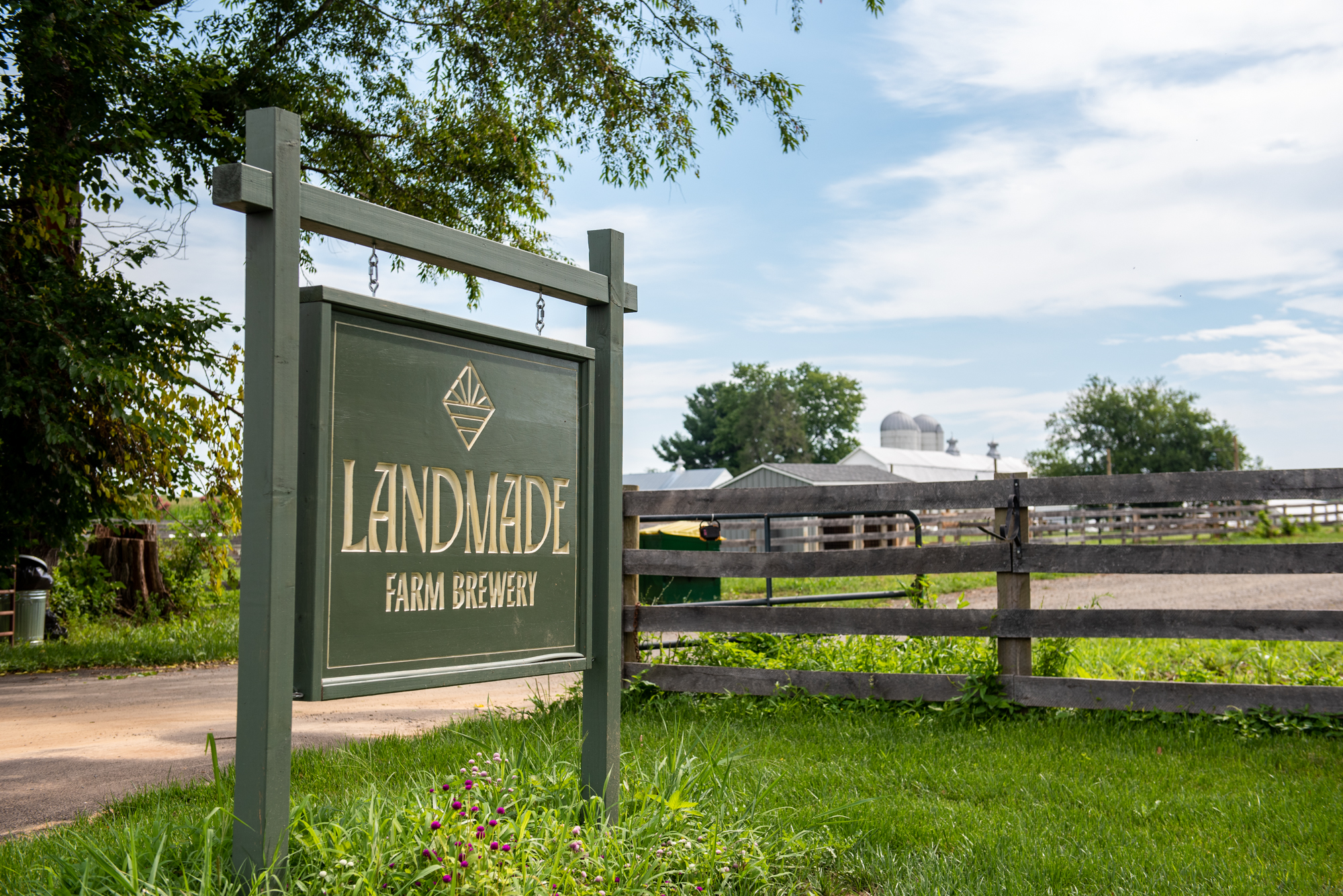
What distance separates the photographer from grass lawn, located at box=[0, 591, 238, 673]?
10.9 metres

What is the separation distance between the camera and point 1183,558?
19.2ft

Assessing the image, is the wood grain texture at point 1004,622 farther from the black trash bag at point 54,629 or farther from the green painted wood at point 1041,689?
the black trash bag at point 54,629

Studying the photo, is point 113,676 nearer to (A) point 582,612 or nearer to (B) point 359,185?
(B) point 359,185

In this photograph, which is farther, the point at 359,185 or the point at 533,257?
the point at 359,185

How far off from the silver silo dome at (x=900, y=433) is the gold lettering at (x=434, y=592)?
263ft

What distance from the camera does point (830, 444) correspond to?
8438 cm

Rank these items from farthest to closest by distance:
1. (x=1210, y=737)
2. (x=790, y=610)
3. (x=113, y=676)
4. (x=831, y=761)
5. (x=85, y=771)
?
(x=113, y=676)
(x=790, y=610)
(x=85, y=771)
(x=1210, y=737)
(x=831, y=761)

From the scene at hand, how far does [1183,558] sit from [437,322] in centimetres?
470

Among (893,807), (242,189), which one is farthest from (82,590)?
(242,189)

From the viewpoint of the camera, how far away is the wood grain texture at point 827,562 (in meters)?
6.17

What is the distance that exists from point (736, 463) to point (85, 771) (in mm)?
76694

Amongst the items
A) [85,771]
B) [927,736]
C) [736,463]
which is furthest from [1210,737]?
[736,463]

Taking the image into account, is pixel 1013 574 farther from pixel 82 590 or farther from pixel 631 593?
pixel 82 590

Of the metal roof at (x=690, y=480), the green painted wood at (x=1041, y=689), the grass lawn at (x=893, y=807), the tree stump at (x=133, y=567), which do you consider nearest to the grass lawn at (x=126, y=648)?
the tree stump at (x=133, y=567)
